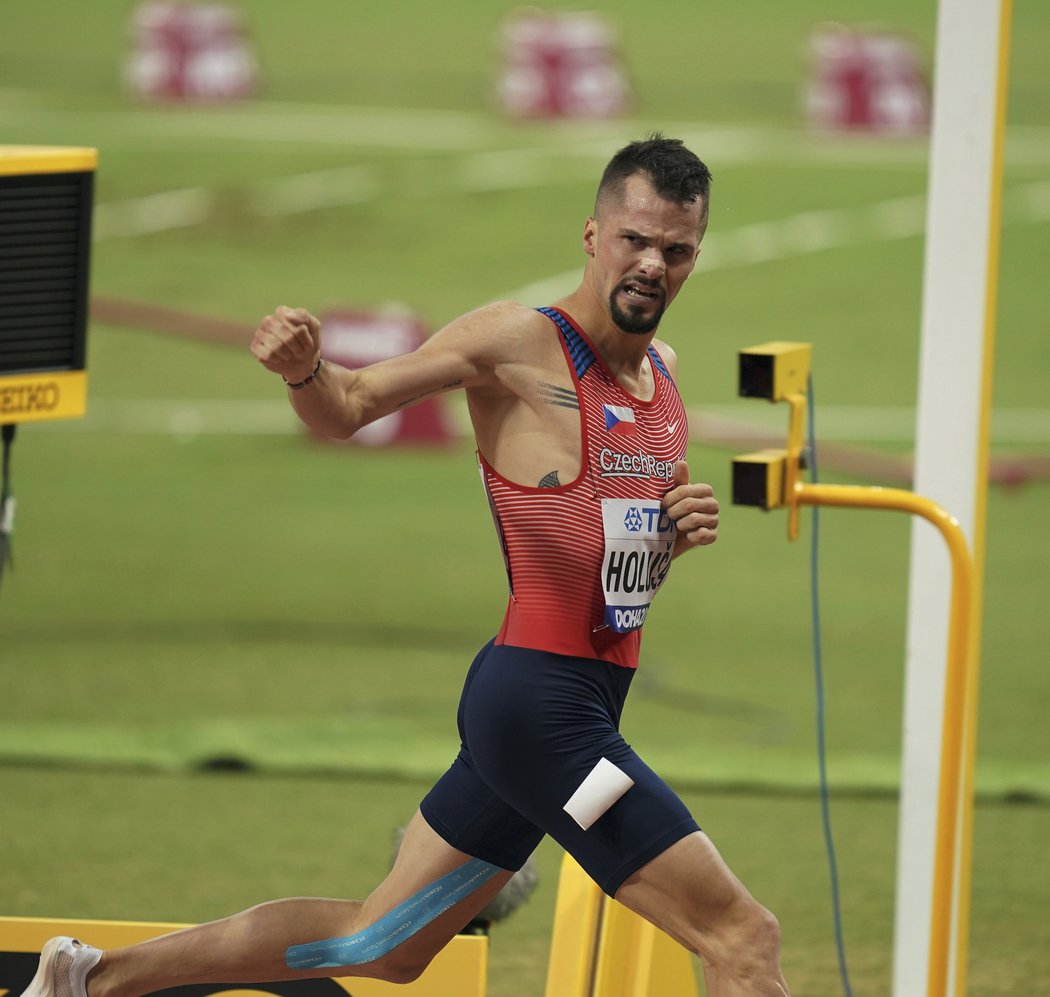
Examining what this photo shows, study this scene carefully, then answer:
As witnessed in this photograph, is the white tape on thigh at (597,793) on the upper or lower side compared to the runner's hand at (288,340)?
lower

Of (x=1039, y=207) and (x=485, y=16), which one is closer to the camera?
(x=1039, y=207)

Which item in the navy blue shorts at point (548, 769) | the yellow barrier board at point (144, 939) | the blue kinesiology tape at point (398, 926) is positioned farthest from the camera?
the yellow barrier board at point (144, 939)

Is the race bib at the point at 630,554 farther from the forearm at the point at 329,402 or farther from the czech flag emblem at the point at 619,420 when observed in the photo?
the forearm at the point at 329,402

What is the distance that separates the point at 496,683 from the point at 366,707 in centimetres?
441

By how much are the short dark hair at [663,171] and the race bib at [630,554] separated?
623 mm

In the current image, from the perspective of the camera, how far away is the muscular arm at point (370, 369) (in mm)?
3615

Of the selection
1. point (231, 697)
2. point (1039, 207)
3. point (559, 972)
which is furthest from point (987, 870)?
point (1039, 207)

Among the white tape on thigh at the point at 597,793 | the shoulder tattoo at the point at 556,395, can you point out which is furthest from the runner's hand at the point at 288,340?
the white tape on thigh at the point at 597,793

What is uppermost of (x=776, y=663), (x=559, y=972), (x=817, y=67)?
(x=817, y=67)

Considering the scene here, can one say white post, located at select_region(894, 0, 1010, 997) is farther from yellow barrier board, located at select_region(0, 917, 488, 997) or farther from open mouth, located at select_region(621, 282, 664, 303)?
yellow barrier board, located at select_region(0, 917, 488, 997)

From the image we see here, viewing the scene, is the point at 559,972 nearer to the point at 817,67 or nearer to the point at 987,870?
the point at 987,870

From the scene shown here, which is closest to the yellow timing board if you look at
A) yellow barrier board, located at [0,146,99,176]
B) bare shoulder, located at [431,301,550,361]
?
yellow barrier board, located at [0,146,99,176]

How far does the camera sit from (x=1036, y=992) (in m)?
5.40

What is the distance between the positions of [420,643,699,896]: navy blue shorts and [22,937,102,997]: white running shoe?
2.56ft
